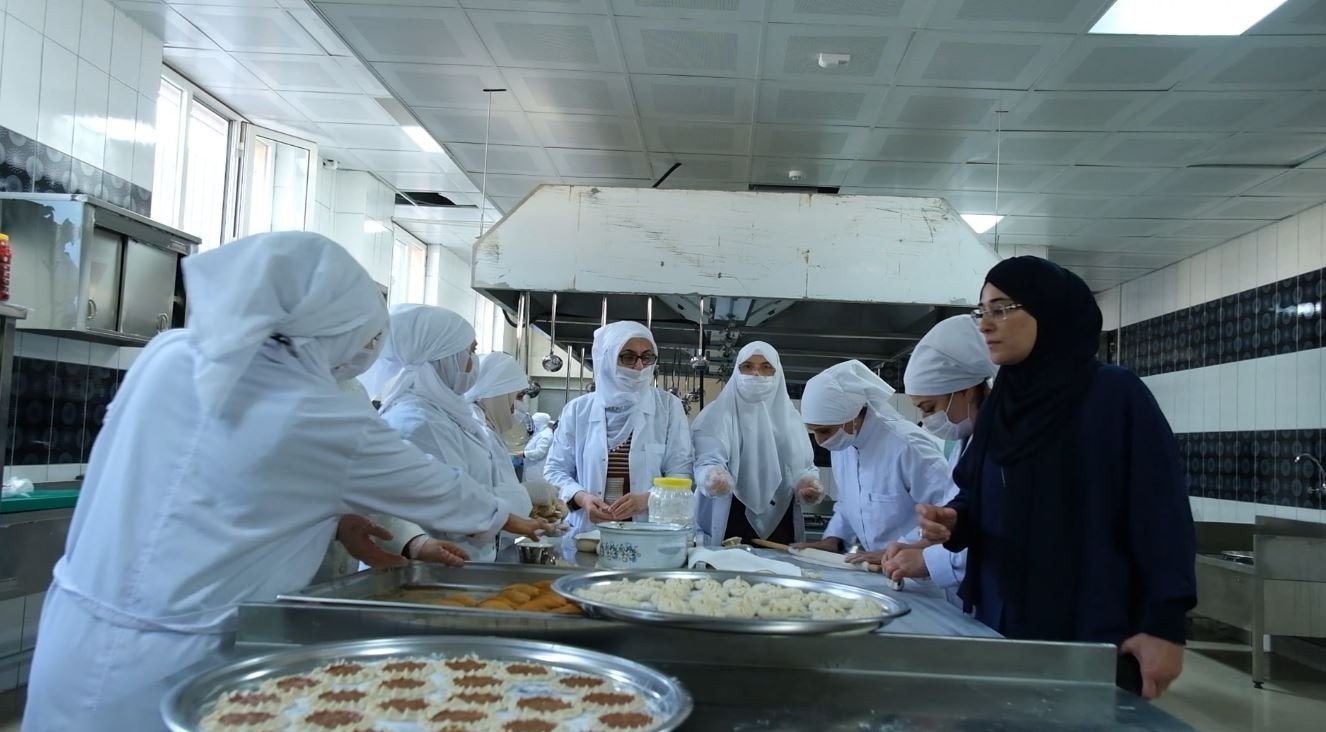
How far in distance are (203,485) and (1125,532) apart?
5.24ft

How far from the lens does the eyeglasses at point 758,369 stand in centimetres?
360

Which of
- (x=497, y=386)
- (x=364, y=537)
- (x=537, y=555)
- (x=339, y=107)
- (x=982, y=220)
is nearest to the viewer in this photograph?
(x=364, y=537)

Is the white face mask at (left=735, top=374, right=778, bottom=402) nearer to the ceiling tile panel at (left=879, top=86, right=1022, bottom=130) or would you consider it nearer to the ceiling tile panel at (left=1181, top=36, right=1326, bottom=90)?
the ceiling tile panel at (left=879, top=86, right=1022, bottom=130)

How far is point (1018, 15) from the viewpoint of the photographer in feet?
12.5

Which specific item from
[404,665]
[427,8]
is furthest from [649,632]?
[427,8]

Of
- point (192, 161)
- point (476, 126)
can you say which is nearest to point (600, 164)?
point (476, 126)

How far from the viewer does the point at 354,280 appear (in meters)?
1.61

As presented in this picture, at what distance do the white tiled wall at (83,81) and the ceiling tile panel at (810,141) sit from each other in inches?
132

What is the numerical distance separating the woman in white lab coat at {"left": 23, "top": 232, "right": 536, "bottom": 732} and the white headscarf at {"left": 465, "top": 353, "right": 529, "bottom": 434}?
1986 mm

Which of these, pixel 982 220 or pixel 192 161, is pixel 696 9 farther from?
pixel 982 220

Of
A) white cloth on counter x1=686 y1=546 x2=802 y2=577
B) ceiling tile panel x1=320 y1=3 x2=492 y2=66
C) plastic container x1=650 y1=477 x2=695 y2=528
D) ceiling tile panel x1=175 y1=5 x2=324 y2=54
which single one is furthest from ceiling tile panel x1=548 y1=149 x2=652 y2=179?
white cloth on counter x1=686 y1=546 x2=802 y2=577

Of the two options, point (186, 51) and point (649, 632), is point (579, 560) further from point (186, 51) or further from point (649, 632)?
point (186, 51)

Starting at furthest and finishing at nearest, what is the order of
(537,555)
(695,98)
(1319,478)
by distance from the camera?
1. (1319,478)
2. (695,98)
3. (537,555)

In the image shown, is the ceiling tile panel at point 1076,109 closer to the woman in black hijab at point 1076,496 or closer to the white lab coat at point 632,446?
the white lab coat at point 632,446
